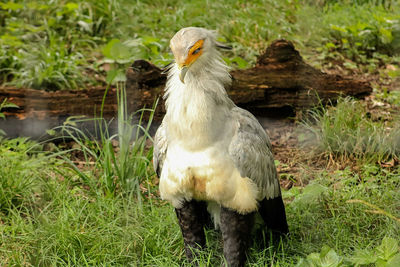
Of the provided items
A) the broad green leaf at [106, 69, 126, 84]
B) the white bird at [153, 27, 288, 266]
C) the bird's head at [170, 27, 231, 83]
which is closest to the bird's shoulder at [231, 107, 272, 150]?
the white bird at [153, 27, 288, 266]

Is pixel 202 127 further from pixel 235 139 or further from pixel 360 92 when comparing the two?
pixel 360 92

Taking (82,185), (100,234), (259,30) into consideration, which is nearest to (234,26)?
(259,30)

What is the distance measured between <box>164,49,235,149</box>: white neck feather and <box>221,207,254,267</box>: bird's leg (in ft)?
1.27

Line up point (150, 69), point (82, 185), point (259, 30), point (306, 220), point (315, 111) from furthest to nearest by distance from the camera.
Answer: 1. point (259, 30)
2. point (315, 111)
3. point (150, 69)
4. point (82, 185)
5. point (306, 220)

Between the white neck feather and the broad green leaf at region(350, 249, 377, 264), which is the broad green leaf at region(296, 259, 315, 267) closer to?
the broad green leaf at region(350, 249, 377, 264)

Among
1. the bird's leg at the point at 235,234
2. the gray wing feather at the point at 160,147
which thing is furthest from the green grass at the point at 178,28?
the bird's leg at the point at 235,234

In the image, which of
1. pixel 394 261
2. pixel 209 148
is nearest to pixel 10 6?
pixel 209 148

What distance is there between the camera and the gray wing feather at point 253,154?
238cm

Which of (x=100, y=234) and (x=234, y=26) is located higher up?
(x=234, y=26)

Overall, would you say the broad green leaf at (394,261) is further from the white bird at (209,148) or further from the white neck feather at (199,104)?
the white neck feather at (199,104)

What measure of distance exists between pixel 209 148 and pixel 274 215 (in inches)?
23.7

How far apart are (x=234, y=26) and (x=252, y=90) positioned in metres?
1.31

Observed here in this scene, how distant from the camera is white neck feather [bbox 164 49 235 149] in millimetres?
2346

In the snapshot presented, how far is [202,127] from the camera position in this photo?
92.0 inches
